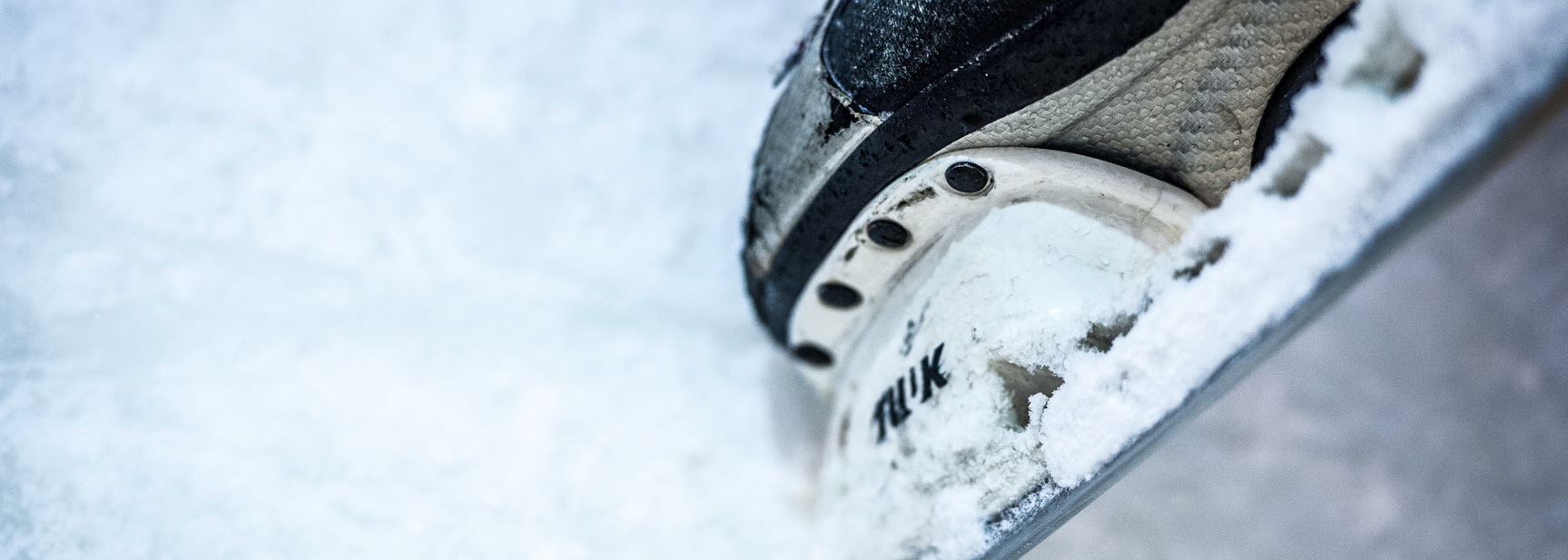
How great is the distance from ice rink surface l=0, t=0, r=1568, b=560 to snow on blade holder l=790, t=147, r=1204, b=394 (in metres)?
0.20

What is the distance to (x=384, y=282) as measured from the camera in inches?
39.1

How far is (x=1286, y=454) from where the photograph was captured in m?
1.06

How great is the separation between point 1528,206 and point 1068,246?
0.84m

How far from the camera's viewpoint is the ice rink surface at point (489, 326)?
2.73 ft

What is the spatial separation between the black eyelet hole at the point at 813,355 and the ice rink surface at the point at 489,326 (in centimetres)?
9

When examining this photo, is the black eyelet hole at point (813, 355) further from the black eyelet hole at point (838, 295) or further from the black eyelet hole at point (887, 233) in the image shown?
the black eyelet hole at point (887, 233)

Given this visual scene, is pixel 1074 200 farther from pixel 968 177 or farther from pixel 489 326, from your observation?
pixel 489 326

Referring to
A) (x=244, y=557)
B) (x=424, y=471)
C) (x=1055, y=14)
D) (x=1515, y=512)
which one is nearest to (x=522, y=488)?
(x=424, y=471)

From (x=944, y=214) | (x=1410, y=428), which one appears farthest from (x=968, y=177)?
(x=1410, y=428)

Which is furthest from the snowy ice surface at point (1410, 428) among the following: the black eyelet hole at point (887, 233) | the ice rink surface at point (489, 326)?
the black eyelet hole at point (887, 233)

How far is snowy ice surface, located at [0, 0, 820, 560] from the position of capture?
82 centimetres

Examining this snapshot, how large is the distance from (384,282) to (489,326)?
4.7 inches

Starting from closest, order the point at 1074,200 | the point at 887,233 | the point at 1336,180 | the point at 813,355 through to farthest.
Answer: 1. the point at 1336,180
2. the point at 1074,200
3. the point at 887,233
4. the point at 813,355

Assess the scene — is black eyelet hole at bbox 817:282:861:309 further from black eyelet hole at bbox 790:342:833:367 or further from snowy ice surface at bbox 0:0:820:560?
snowy ice surface at bbox 0:0:820:560
